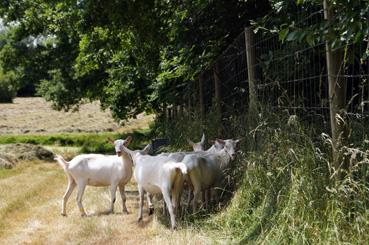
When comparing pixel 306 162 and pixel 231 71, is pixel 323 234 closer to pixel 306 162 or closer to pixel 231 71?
pixel 306 162

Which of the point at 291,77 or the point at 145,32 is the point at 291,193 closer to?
the point at 291,77

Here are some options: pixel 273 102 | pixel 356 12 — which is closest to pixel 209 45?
pixel 273 102

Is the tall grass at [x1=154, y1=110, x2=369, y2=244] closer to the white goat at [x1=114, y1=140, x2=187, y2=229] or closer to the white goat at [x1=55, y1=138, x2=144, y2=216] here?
the white goat at [x1=114, y1=140, x2=187, y2=229]

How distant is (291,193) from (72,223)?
463 cm

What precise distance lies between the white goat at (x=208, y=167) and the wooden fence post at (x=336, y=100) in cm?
279

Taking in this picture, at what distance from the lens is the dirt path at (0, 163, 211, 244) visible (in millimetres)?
7809

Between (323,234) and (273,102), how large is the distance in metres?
2.84

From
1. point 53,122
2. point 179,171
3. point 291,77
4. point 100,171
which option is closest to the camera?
point 291,77

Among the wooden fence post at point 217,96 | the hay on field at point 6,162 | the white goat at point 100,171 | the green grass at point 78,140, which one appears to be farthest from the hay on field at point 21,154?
the wooden fence post at point 217,96

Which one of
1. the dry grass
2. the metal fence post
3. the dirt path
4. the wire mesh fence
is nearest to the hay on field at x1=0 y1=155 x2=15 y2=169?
the dirt path

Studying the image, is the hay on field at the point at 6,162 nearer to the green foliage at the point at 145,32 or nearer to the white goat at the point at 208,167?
the green foliage at the point at 145,32

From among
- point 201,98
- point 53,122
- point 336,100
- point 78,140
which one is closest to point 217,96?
point 201,98

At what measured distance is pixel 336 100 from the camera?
5.86m

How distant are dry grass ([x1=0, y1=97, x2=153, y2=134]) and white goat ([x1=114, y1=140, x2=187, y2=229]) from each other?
988 inches
